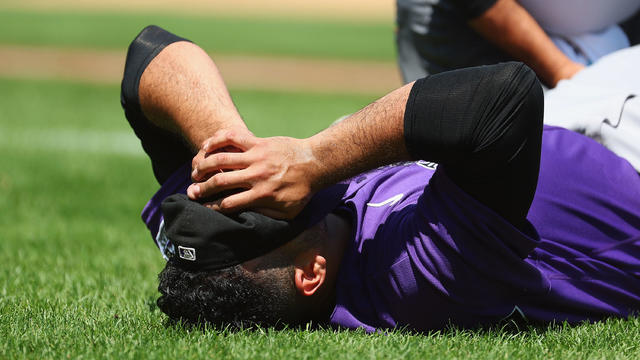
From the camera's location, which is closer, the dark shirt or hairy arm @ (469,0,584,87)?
hairy arm @ (469,0,584,87)

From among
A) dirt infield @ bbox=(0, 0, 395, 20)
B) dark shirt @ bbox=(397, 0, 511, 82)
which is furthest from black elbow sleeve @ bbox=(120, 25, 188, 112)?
dirt infield @ bbox=(0, 0, 395, 20)

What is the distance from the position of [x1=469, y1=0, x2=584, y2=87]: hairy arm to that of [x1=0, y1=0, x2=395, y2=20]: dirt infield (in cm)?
3920

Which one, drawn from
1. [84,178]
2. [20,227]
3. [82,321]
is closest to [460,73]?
[82,321]

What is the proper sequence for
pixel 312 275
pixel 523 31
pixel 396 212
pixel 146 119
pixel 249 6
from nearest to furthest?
pixel 312 275
pixel 396 212
pixel 146 119
pixel 523 31
pixel 249 6

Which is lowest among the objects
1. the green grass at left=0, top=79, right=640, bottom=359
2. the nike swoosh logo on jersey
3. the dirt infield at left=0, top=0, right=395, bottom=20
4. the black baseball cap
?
the dirt infield at left=0, top=0, right=395, bottom=20

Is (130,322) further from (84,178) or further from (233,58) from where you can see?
(233,58)

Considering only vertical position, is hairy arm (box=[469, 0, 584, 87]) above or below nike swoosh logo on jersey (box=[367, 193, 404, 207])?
above

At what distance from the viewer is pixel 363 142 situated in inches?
111

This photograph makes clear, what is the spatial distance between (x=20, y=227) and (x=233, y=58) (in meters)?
20.2

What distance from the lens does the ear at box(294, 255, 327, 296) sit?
9.93ft

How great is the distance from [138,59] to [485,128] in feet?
5.50

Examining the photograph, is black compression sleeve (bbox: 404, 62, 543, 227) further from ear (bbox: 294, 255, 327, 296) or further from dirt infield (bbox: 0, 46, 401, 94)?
dirt infield (bbox: 0, 46, 401, 94)

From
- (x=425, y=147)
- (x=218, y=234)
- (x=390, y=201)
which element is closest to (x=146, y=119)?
(x=218, y=234)

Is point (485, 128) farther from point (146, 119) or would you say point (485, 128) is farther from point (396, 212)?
point (146, 119)
